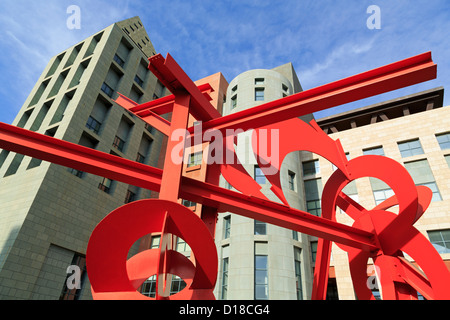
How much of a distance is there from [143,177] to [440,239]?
2338 centimetres

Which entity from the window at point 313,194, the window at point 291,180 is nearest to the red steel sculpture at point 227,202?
the window at point 291,180

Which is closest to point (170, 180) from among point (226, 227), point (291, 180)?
point (226, 227)

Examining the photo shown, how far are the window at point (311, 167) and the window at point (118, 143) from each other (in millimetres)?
18477

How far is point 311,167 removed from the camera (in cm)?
2991

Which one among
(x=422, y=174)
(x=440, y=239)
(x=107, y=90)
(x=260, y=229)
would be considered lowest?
(x=440, y=239)

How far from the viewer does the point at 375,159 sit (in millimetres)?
8430

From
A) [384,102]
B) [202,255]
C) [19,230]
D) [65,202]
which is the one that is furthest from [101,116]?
[384,102]

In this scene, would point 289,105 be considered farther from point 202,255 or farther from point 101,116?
point 101,116

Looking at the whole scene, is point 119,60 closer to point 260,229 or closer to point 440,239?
point 260,229

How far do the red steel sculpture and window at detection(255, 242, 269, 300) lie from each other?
42.5 ft

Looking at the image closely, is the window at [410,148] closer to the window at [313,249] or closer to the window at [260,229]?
the window at [313,249]

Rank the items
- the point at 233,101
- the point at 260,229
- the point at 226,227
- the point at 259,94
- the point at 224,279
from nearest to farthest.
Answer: the point at 224,279
the point at 260,229
the point at 226,227
the point at 259,94
the point at 233,101

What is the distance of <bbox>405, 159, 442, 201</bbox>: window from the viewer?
2319cm

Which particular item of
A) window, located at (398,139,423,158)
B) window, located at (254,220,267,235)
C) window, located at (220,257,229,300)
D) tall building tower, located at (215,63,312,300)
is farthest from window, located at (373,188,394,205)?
window, located at (220,257,229,300)
